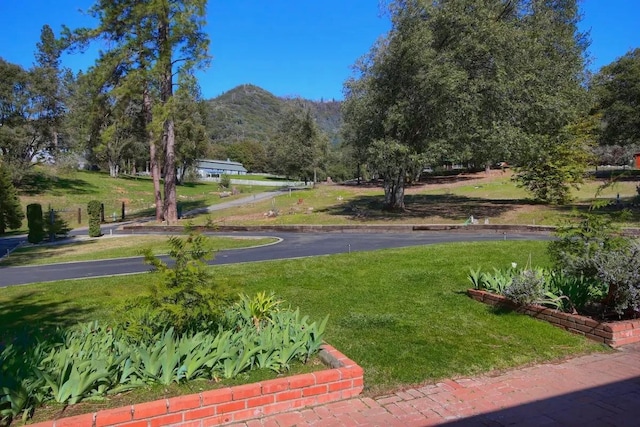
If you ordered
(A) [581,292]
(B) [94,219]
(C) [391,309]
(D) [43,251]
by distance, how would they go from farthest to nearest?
(B) [94,219], (D) [43,251], (C) [391,309], (A) [581,292]

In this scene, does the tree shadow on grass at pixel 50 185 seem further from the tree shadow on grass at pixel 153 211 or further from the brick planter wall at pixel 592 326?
the brick planter wall at pixel 592 326

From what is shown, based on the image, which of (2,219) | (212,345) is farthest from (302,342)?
(2,219)

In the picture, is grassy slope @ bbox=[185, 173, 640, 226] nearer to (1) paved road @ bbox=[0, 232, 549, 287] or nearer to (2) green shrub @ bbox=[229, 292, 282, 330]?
(1) paved road @ bbox=[0, 232, 549, 287]

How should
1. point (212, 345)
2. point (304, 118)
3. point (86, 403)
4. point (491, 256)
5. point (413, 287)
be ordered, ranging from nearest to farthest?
1. point (86, 403)
2. point (212, 345)
3. point (413, 287)
4. point (491, 256)
5. point (304, 118)

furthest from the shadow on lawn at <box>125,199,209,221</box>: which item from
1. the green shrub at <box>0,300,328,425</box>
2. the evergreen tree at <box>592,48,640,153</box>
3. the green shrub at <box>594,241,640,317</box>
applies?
the evergreen tree at <box>592,48,640,153</box>

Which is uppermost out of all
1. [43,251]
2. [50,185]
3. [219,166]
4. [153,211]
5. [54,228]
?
[219,166]

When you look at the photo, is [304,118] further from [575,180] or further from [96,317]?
[96,317]

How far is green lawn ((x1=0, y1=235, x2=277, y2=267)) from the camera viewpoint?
15211 mm

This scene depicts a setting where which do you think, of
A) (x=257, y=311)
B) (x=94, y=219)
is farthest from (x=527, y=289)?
(x=94, y=219)

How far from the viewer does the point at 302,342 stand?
4129 mm

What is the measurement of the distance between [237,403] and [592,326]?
431 cm

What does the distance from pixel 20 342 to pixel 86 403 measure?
1707mm

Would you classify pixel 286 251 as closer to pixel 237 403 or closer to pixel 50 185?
pixel 237 403

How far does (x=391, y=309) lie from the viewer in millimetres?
6359
